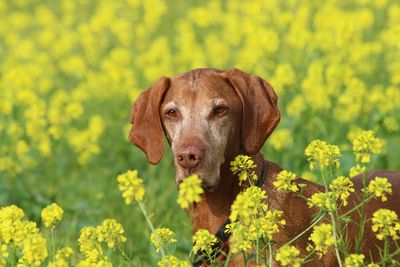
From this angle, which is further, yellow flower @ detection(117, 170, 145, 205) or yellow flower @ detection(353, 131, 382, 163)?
yellow flower @ detection(353, 131, 382, 163)

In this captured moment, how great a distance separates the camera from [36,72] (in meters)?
11.9

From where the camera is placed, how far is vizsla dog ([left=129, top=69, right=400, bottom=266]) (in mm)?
5738

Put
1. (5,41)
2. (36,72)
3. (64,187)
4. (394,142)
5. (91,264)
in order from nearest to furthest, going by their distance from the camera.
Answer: (91,264)
(394,142)
(64,187)
(36,72)
(5,41)

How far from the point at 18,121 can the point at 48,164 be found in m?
0.51

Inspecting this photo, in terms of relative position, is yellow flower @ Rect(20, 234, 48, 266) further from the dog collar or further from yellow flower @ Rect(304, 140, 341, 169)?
yellow flower @ Rect(304, 140, 341, 169)

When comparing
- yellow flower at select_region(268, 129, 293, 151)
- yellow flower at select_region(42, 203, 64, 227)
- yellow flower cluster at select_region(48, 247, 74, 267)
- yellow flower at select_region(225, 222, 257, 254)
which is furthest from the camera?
yellow flower at select_region(268, 129, 293, 151)

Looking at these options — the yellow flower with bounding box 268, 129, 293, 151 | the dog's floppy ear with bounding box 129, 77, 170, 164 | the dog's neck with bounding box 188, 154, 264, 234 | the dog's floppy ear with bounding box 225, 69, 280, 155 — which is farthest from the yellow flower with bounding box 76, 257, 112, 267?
the yellow flower with bounding box 268, 129, 293, 151

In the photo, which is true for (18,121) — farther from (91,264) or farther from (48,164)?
(91,264)

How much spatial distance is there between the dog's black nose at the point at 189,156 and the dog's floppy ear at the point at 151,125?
1.95ft

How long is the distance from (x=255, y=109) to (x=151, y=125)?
0.63 metres

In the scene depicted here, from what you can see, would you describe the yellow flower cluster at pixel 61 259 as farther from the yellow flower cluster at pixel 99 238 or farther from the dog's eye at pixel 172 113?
the dog's eye at pixel 172 113

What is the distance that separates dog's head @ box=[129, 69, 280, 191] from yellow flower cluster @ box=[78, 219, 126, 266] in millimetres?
593

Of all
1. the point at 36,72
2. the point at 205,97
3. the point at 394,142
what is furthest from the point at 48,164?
the point at 205,97

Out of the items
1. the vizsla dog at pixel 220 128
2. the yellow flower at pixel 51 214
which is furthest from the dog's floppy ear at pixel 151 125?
the yellow flower at pixel 51 214
